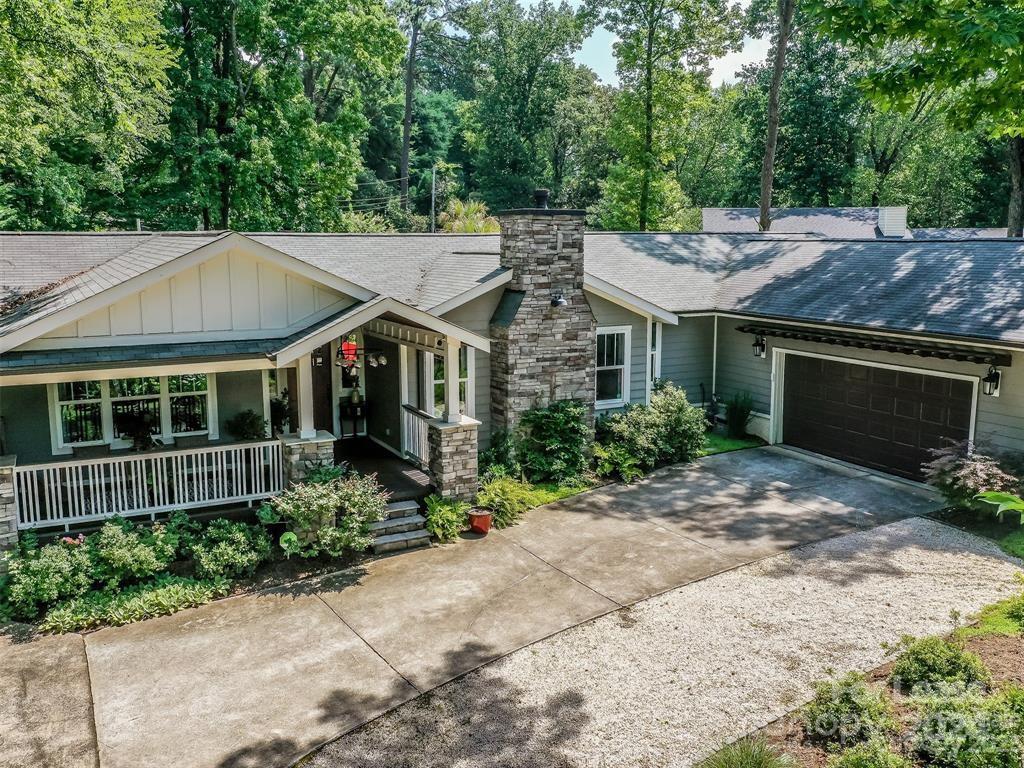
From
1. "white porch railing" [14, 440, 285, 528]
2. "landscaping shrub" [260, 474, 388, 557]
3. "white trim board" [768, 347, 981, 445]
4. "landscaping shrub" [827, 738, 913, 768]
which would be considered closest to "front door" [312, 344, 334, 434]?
"white porch railing" [14, 440, 285, 528]

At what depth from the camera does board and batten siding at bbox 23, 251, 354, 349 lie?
10.7 metres

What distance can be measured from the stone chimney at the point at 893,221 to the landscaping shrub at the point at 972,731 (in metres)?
26.4

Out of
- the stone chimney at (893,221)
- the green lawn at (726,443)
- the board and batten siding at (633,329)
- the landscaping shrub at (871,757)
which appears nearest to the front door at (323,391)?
the board and batten siding at (633,329)

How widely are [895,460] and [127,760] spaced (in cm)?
1310

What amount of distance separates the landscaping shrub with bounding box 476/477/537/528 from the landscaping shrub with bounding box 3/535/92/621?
18.1 ft

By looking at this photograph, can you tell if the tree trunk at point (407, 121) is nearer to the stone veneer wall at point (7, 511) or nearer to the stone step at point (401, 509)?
the stone step at point (401, 509)

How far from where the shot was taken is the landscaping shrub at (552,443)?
1382cm

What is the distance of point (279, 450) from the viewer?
1162cm

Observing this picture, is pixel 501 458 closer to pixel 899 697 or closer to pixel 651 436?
pixel 651 436

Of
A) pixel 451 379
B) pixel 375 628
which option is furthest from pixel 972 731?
pixel 451 379

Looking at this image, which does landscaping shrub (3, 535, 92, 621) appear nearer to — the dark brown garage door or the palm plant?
the dark brown garage door

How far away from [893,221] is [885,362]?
1786 cm

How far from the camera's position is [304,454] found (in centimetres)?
1116

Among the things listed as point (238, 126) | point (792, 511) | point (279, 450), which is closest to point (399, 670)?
point (279, 450)
